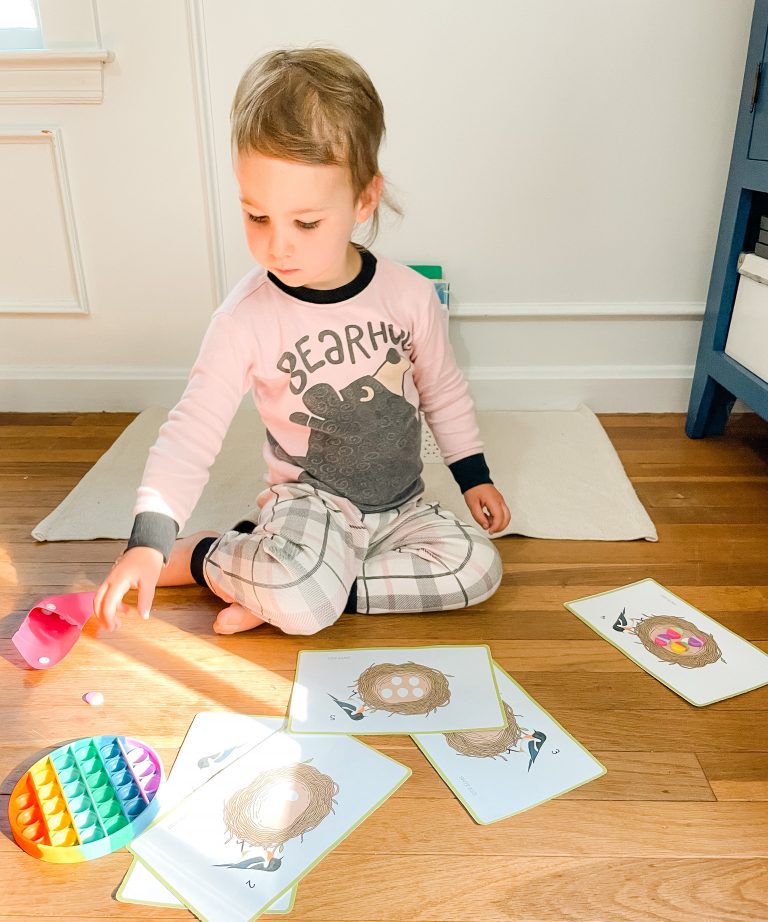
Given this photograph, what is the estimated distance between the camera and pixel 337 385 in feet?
3.48

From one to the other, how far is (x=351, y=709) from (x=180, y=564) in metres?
0.35

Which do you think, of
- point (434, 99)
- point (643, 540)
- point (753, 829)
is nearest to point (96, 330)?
point (434, 99)

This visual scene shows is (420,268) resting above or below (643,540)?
above

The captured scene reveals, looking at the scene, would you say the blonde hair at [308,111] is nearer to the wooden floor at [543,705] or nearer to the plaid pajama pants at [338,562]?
the plaid pajama pants at [338,562]

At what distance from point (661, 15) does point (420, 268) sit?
64 cm

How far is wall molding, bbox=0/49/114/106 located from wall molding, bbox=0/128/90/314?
58mm

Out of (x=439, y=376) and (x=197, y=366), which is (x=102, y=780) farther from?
(x=439, y=376)

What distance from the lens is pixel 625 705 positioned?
91cm

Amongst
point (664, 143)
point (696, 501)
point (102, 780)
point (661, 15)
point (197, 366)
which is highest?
point (661, 15)

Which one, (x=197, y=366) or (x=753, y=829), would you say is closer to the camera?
(x=753, y=829)

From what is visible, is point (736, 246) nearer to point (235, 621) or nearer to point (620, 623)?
point (620, 623)

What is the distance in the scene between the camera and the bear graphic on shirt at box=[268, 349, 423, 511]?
1.07m

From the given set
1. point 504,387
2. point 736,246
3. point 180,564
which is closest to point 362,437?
point 180,564

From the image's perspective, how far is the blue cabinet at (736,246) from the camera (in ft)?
4.62
